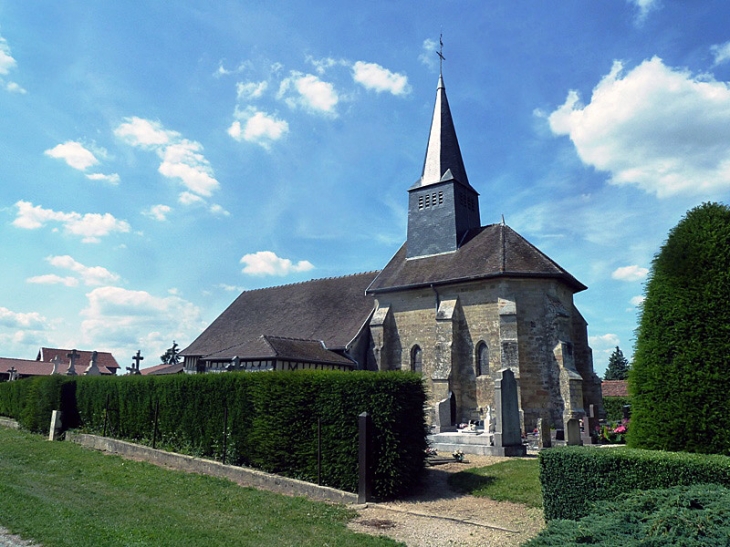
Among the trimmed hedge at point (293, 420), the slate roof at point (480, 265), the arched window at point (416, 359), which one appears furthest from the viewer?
the arched window at point (416, 359)

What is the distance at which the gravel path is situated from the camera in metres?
6.50

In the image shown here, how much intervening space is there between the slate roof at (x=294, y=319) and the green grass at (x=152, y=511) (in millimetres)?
9063

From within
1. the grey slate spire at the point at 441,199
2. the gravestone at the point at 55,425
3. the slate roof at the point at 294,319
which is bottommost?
the gravestone at the point at 55,425

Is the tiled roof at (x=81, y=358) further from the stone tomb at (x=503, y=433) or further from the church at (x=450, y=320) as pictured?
the stone tomb at (x=503, y=433)

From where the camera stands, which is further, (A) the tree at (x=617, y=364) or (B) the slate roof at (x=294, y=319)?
(A) the tree at (x=617, y=364)

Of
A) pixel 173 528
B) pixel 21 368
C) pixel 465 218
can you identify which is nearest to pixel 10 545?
pixel 173 528

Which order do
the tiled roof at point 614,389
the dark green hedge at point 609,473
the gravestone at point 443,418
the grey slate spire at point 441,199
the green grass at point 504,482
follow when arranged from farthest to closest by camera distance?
the tiled roof at point 614,389
the grey slate spire at point 441,199
the gravestone at point 443,418
the green grass at point 504,482
the dark green hedge at point 609,473

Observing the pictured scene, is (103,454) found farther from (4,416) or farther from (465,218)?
(465,218)

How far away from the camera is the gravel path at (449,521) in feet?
21.3

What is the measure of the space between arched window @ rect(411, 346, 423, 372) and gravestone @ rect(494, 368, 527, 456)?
8.65 metres

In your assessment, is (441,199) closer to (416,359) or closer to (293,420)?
(416,359)

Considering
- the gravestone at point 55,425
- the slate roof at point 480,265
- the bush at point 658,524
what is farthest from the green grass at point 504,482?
the gravestone at point 55,425

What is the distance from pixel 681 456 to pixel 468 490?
4498 millimetres

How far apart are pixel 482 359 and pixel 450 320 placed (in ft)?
6.61
